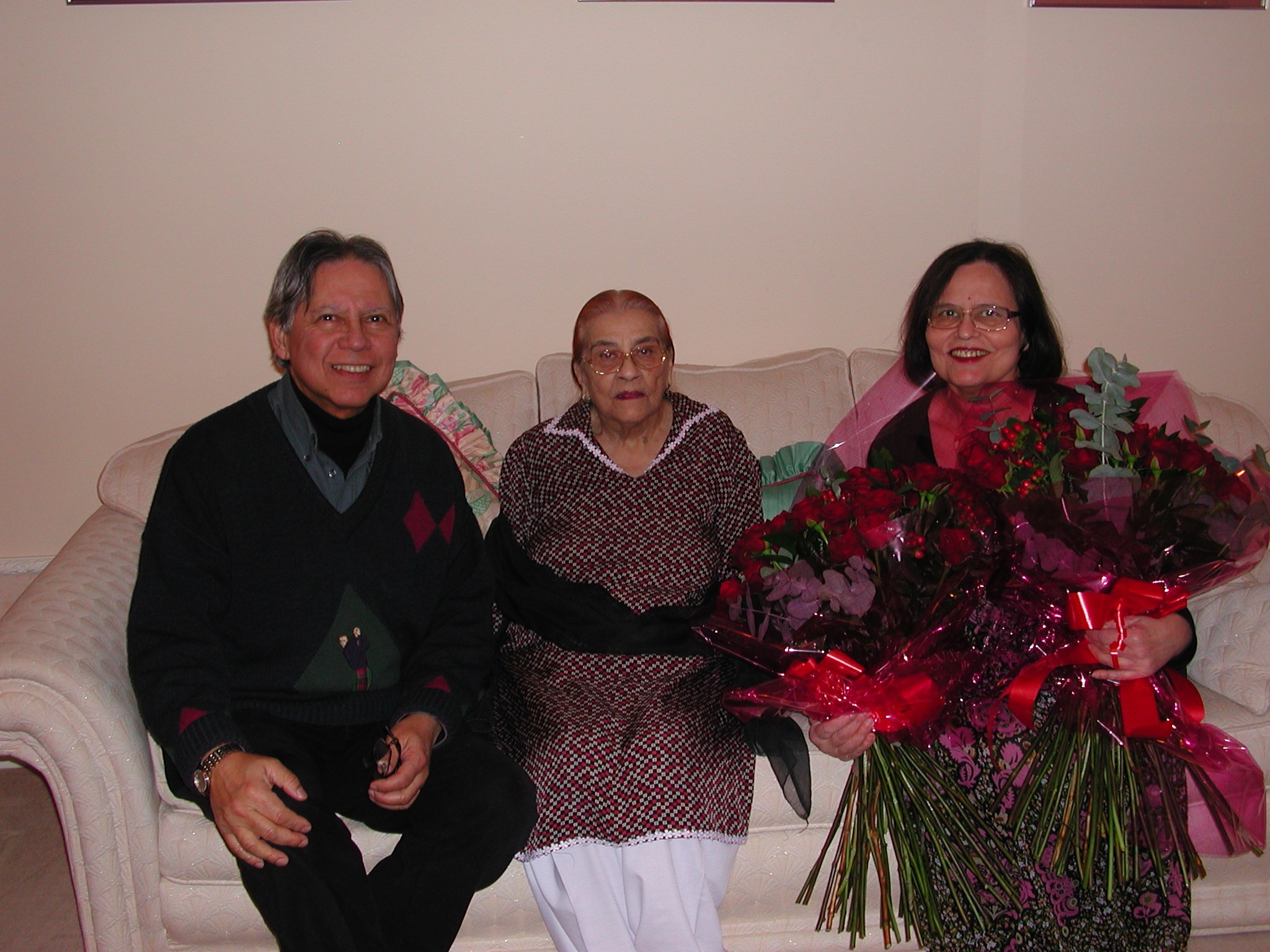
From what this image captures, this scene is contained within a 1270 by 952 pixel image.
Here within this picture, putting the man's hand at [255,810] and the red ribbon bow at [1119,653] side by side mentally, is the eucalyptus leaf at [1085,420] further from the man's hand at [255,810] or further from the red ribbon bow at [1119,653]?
the man's hand at [255,810]

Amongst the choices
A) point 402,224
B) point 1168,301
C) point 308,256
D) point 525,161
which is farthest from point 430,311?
point 1168,301

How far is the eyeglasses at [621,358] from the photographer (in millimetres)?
1927

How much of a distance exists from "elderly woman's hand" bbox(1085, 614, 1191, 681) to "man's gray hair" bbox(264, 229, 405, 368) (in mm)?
1269

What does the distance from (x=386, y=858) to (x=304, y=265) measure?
97 centimetres

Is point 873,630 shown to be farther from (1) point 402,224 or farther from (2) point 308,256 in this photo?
(1) point 402,224

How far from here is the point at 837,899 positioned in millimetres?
1587

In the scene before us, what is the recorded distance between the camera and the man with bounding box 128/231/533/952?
1433 millimetres

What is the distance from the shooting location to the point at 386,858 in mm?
1549

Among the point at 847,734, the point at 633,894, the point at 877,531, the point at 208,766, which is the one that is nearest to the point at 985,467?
the point at 877,531

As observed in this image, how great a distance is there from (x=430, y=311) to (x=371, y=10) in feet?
2.42

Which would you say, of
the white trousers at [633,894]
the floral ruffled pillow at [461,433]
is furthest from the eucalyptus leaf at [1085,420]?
the floral ruffled pillow at [461,433]

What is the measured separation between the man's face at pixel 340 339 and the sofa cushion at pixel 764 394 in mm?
721

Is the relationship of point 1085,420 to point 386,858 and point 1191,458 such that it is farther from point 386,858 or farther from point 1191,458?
point 386,858

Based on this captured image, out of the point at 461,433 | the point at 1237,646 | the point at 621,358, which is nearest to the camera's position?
the point at 1237,646
